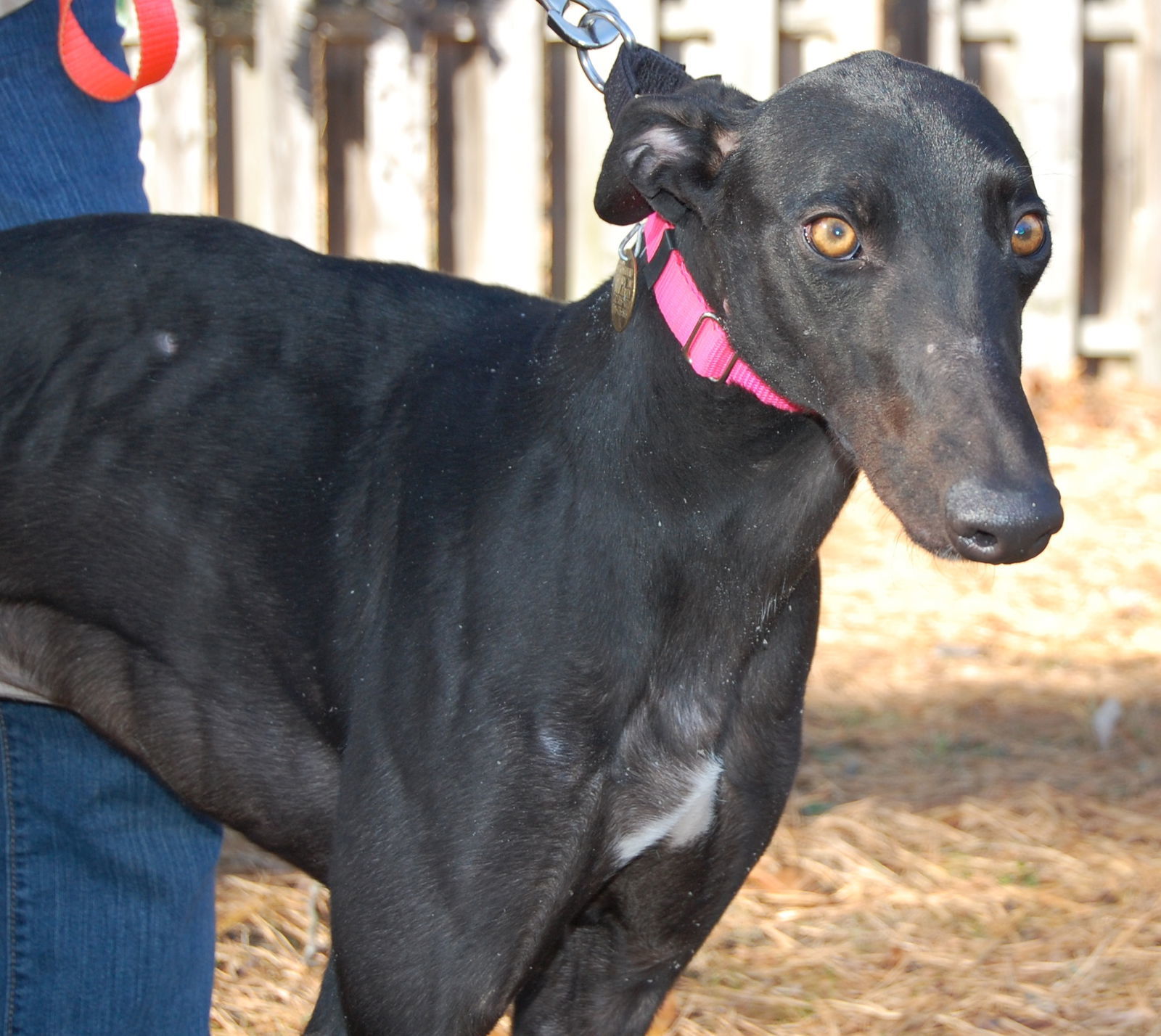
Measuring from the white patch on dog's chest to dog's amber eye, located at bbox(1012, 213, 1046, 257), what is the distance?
75 cm

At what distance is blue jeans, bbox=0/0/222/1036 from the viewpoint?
8.43ft

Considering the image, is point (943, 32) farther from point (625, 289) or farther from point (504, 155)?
point (625, 289)

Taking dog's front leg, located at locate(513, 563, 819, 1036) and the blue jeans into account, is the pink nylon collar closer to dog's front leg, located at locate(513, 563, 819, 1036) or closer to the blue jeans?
dog's front leg, located at locate(513, 563, 819, 1036)

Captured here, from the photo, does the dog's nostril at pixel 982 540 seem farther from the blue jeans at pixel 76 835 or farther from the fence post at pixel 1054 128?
the fence post at pixel 1054 128

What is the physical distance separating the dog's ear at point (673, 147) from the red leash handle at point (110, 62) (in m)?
0.90

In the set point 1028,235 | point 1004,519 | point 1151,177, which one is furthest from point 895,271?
point 1151,177

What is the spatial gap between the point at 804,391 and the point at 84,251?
3.66 feet

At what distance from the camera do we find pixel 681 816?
2.13m

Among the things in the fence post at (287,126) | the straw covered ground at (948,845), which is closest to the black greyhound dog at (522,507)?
the straw covered ground at (948,845)

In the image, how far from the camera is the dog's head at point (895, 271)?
1.73 metres

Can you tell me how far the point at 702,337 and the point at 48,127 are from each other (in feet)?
3.92

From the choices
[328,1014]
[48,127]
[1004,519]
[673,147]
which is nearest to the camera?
[1004,519]

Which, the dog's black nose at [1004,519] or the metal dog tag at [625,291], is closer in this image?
the dog's black nose at [1004,519]

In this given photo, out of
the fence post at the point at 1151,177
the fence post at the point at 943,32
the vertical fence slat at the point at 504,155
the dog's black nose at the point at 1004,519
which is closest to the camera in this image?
the dog's black nose at the point at 1004,519
